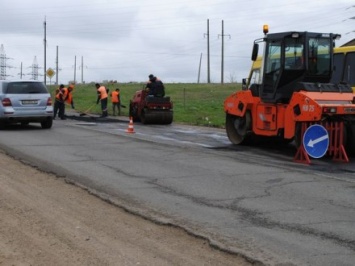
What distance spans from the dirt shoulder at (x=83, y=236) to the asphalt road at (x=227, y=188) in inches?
11.4

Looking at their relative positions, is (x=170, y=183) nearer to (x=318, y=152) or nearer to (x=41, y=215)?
(x=41, y=215)

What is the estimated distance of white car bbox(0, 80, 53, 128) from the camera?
19156mm

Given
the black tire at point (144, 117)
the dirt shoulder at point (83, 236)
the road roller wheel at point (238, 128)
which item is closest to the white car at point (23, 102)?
the black tire at point (144, 117)

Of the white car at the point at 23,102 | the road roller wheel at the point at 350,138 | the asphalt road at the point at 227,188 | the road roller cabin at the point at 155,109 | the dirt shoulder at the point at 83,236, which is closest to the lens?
the dirt shoulder at the point at 83,236

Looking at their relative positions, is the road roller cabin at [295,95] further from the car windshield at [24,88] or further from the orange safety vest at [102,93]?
the orange safety vest at [102,93]

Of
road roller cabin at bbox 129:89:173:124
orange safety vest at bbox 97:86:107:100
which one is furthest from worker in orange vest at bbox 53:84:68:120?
road roller cabin at bbox 129:89:173:124

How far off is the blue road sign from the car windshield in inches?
434

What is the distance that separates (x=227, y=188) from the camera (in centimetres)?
900

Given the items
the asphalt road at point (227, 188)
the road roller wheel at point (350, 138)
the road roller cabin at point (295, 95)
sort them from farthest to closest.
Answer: the road roller wheel at point (350, 138) → the road roller cabin at point (295, 95) → the asphalt road at point (227, 188)

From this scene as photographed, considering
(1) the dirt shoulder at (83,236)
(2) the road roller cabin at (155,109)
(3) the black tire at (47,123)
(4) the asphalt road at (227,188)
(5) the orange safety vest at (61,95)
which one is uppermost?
(5) the orange safety vest at (61,95)

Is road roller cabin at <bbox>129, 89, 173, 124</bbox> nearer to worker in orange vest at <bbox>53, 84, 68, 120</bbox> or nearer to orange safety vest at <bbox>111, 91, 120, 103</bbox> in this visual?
worker in orange vest at <bbox>53, 84, 68, 120</bbox>

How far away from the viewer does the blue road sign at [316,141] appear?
40.3ft

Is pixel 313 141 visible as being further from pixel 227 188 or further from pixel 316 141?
pixel 227 188

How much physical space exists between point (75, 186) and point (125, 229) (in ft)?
9.36
